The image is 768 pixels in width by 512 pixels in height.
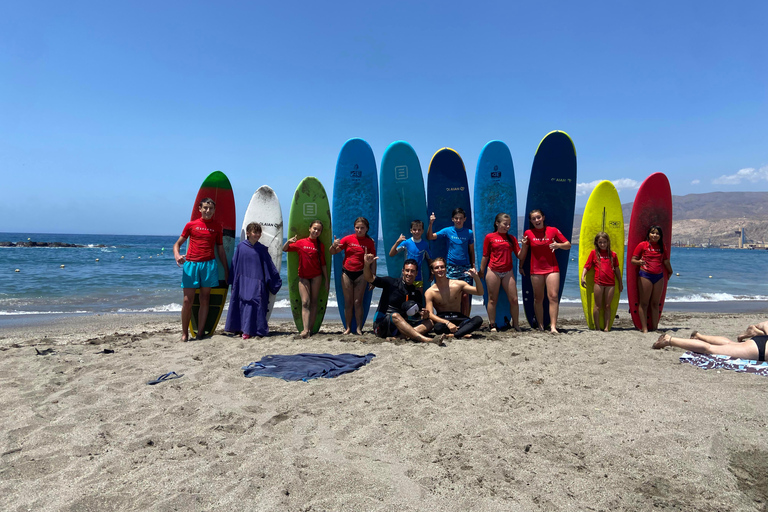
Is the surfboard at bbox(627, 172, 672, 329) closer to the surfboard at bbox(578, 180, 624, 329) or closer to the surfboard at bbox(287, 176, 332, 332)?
the surfboard at bbox(578, 180, 624, 329)

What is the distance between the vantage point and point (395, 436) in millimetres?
2271

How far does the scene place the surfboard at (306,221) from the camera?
5289 millimetres

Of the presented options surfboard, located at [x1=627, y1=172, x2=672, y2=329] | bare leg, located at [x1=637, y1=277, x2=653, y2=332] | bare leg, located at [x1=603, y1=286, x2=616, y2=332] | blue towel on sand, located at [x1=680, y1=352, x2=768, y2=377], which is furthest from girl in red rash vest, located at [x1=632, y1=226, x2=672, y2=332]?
blue towel on sand, located at [x1=680, y1=352, x2=768, y2=377]

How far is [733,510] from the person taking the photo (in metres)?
1.63

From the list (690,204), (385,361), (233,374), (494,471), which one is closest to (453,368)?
(385,361)

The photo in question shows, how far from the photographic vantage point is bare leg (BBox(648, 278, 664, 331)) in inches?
197

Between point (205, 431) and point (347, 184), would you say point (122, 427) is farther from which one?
point (347, 184)

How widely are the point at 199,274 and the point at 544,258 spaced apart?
3.77 meters

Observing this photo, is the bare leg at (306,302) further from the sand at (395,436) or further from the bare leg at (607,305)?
the bare leg at (607,305)

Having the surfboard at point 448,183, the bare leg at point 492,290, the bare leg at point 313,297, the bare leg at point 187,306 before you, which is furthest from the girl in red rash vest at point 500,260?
the bare leg at point 187,306

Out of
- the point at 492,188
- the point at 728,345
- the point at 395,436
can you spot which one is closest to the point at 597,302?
the point at 728,345

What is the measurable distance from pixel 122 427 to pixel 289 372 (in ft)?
3.84

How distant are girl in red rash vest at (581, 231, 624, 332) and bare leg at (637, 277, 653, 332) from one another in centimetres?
26

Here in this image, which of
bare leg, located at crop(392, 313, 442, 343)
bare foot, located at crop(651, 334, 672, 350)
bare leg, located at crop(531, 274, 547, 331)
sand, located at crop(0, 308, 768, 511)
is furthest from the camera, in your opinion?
bare leg, located at crop(531, 274, 547, 331)
